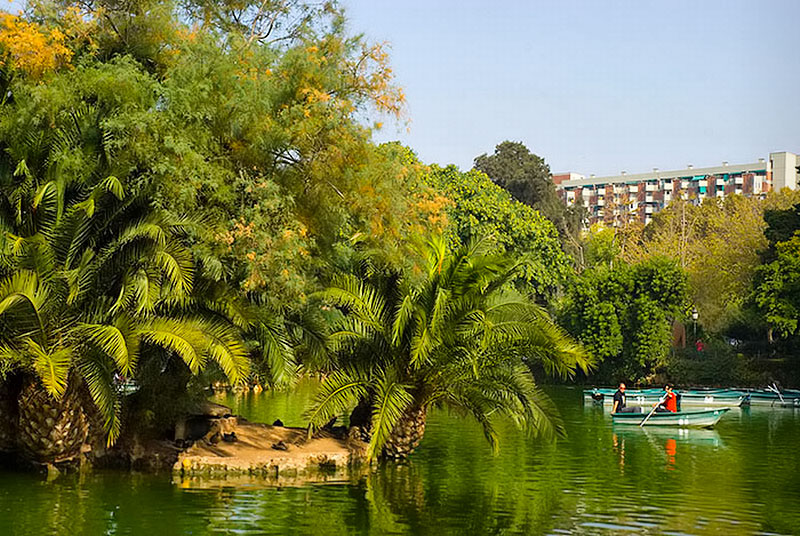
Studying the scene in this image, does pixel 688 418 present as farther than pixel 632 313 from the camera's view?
No

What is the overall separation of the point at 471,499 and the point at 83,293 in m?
8.29

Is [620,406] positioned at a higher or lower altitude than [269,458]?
higher

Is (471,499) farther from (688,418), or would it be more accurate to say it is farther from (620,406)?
(620,406)

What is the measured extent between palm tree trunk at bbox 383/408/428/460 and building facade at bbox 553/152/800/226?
113545 millimetres

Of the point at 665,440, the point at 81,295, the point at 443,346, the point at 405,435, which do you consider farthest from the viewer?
the point at 665,440

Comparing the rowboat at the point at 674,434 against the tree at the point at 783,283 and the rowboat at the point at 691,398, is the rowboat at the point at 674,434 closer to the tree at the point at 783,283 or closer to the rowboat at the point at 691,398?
the rowboat at the point at 691,398

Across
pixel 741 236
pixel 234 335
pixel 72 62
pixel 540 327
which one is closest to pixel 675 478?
pixel 540 327

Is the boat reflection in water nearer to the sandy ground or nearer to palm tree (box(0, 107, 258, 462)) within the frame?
the sandy ground

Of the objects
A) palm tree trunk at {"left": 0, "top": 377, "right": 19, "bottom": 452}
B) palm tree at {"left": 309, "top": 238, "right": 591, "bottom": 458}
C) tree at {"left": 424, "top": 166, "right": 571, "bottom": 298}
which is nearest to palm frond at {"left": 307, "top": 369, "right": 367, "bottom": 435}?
palm tree at {"left": 309, "top": 238, "right": 591, "bottom": 458}

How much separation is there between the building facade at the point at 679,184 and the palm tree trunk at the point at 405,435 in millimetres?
113545

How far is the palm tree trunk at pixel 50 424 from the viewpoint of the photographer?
19453 mm

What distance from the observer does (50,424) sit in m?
19.6

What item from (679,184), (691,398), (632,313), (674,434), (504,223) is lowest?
(674,434)

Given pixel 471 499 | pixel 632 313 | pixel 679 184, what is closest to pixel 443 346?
pixel 471 499
